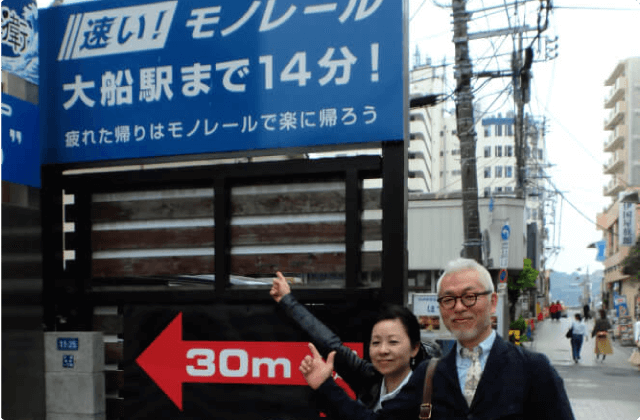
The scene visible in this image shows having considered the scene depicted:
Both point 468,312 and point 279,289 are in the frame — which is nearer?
point 468,312

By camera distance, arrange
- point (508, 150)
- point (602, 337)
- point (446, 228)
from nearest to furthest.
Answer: point (602, 337) → point (446, 228) → point (508, 150)

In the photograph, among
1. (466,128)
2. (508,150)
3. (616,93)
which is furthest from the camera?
(508,150)

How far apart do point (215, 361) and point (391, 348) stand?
1340 mm

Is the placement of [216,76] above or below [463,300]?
above

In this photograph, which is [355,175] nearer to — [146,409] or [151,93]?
[151,93]

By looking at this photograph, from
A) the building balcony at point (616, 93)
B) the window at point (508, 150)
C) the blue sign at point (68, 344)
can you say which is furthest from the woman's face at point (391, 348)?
the window at point (508, 150)

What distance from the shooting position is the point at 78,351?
13.1 feet

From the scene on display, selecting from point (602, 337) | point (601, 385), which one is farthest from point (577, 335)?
point (601, 385)

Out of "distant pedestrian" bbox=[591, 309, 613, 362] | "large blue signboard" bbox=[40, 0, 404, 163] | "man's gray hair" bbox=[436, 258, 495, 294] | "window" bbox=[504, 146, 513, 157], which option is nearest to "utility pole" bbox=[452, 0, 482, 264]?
"distant pedestrian" bbox=[591, 309, 613, 362]

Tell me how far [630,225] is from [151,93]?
3367 cm

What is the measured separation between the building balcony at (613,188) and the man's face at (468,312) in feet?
195

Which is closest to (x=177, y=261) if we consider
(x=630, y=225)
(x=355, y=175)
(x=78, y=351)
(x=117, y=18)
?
(x=78, y=351)

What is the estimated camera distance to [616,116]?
5962 cm

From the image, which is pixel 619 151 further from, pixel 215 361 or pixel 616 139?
Answer: pixel 215 361
